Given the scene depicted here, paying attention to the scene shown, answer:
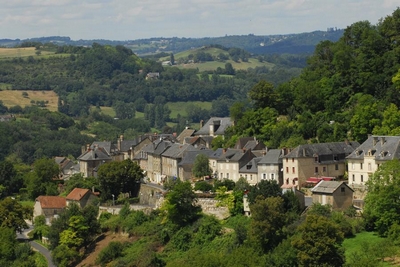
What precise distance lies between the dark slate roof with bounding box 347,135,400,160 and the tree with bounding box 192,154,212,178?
16.0m

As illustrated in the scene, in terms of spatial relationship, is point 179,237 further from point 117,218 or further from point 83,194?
point 83,194

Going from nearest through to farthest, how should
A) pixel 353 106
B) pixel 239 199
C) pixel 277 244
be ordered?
pixel 277 244 < pixel 239 199 < pixel 353 106

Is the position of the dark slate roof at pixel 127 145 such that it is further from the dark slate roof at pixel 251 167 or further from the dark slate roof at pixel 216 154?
the dark slate roof at pixel 251 167

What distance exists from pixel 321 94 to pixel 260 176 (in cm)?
1405

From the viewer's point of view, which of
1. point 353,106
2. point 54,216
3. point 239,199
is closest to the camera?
point 239,199

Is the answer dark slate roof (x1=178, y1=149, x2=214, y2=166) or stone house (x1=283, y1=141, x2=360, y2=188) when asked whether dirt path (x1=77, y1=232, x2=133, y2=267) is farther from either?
stone house (x1=283, y1=141, x2=360, y2=188)

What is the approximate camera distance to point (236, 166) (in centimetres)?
7788

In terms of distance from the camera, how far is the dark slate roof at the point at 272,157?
73569 millimetres

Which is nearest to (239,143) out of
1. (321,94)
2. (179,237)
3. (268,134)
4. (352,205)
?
(268,134)

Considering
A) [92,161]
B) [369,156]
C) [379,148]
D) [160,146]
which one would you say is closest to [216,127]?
[160,146]

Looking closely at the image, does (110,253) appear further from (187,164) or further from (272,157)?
(272,157)

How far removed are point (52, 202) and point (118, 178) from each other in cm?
888

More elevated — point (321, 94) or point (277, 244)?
point (321, 94)

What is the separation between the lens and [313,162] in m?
71.7
